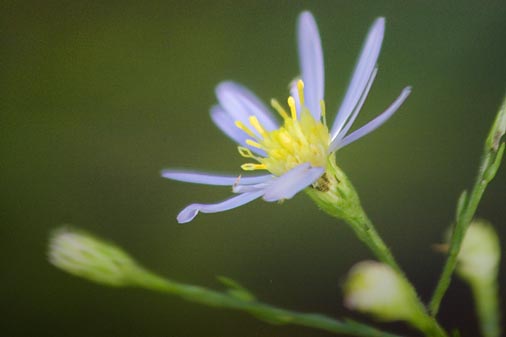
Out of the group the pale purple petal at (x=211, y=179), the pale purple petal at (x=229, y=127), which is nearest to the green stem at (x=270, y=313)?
the pale purple petal at (x=211, y=179)

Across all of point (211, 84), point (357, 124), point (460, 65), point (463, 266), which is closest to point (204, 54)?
point (211, 84)

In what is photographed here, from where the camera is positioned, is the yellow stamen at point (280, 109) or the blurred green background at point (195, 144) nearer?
the yellow stamen at point (280, 109)

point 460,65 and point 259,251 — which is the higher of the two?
point 460,65

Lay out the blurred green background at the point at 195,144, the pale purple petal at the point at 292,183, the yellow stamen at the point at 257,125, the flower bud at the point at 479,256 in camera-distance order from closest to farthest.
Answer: the pale purple petal at the point at 292,183
the flower bud at the point at 479,256
the yellow stamen at the point at 257,125
the blurred green background at the point at 195,144

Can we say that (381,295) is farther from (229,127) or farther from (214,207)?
(229,127)

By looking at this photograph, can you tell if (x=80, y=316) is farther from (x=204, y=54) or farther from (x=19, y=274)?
(x=204, y=54)

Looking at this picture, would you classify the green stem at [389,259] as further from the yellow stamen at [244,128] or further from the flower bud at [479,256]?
the yellow stamen at [244,128]

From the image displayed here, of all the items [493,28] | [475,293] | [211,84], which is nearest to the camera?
[475,293]
